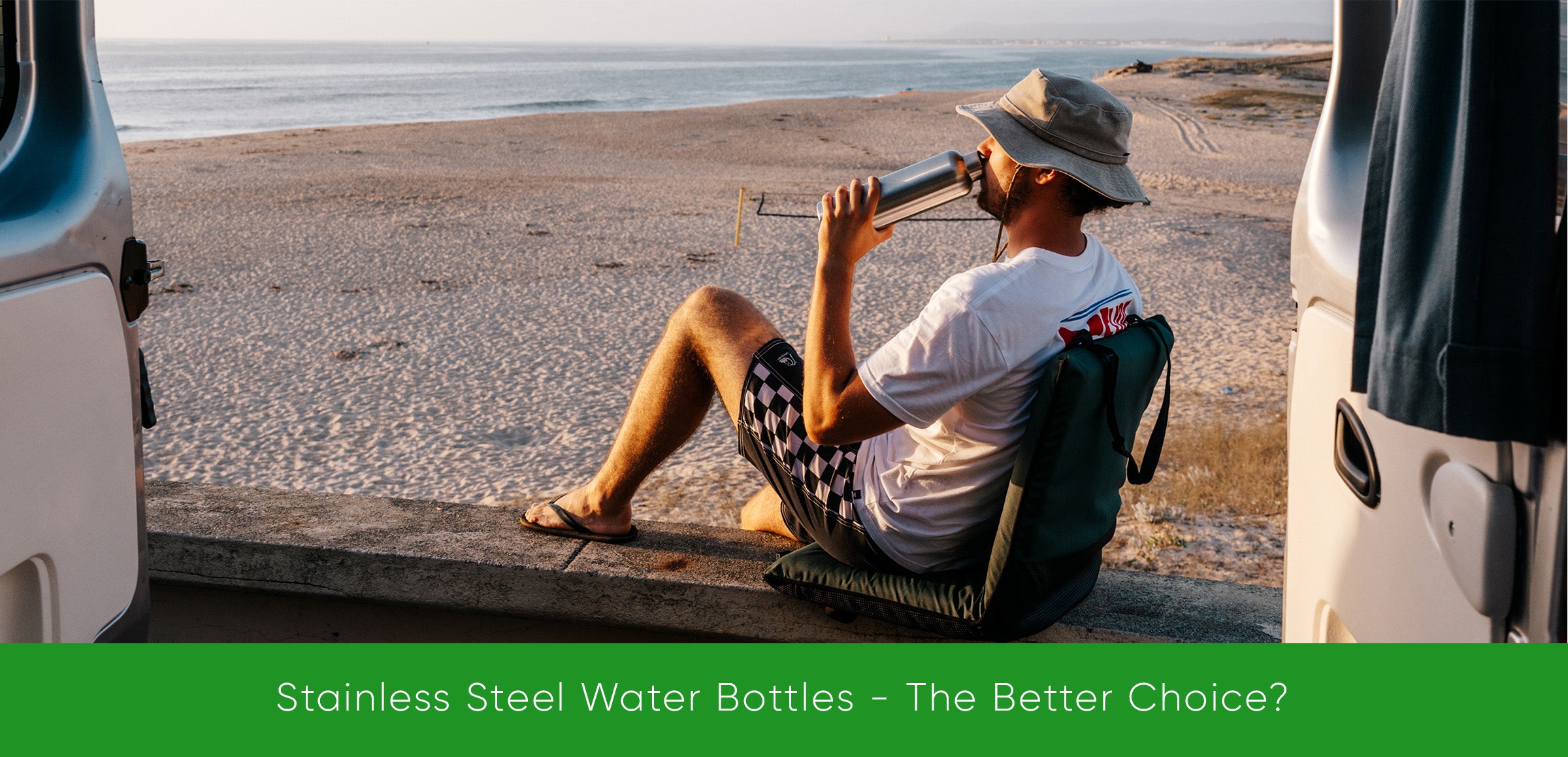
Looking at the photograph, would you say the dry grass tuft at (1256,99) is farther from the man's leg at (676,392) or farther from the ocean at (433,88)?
the man's leg at (676,392)

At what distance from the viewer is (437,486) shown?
504 centimetres

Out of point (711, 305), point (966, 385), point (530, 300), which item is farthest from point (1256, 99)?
point (966, 385)

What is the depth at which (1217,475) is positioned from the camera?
507 centimetres

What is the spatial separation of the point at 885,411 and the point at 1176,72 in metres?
48.7

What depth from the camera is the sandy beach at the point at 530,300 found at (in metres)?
5.23

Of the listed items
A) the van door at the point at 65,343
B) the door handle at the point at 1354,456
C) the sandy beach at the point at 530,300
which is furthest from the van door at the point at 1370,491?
the sandy beach at the point at 530,300

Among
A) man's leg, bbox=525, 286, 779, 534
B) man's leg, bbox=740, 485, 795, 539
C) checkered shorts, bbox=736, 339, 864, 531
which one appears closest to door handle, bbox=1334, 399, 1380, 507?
checkered shorts, bbox=736, 339, 864, 531

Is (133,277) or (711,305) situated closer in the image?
(133,277)

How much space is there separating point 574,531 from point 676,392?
1.46ft

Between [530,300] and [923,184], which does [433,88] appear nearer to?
[530,300]

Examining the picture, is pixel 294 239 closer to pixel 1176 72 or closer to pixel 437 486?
pixel 437 486

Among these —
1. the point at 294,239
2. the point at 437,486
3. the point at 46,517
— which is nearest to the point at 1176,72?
the point at 294,239

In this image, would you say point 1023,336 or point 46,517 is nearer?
point 46,517
